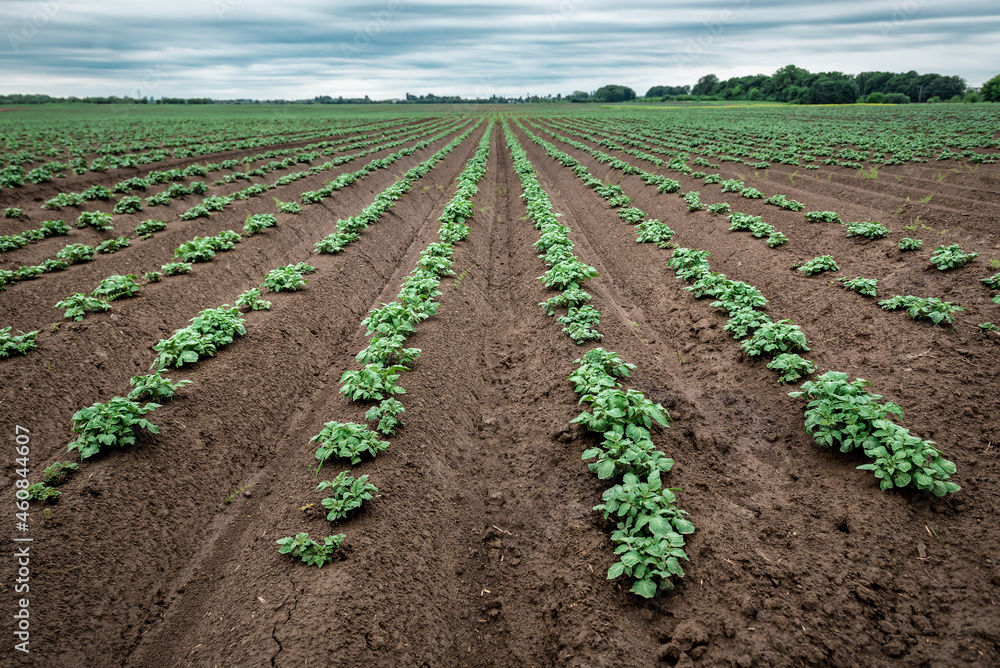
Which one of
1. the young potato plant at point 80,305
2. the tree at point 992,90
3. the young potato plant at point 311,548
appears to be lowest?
the young potato plant at point 311,548

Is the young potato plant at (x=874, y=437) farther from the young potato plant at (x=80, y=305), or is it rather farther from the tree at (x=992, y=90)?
the tree at (x=992, y=90)

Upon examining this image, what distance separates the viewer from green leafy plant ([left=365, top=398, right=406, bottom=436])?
5.54 m

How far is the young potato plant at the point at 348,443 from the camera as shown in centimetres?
503

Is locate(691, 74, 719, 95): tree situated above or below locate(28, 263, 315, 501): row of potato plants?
above

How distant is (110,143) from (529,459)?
41396mm

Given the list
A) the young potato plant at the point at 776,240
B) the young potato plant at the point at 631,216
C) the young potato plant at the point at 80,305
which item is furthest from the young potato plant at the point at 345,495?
the young potato plant at the point at 631,216

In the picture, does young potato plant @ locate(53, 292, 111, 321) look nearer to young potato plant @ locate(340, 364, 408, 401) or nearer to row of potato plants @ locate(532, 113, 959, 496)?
young potato plant @ locate(340, 364, 408, 401)

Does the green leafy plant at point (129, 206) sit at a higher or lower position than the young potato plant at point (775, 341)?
higher

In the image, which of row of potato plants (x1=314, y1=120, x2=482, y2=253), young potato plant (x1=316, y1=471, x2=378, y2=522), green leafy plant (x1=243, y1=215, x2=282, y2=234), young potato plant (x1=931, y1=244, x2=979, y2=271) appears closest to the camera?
young potato plant (x1=316, y1=471, x2=378, y2=522)

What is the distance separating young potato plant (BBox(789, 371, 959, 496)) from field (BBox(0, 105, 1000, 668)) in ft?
0.11

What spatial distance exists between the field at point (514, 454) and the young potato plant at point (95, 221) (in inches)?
53.4

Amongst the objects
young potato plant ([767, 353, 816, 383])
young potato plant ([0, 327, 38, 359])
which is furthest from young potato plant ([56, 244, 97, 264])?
young potato plant ([767, 353, 816, 383])

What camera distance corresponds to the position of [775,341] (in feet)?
22.3

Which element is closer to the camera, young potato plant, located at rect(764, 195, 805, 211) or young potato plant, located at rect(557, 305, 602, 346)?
young potato plant, located at rect(557, 305, 602, 346)
